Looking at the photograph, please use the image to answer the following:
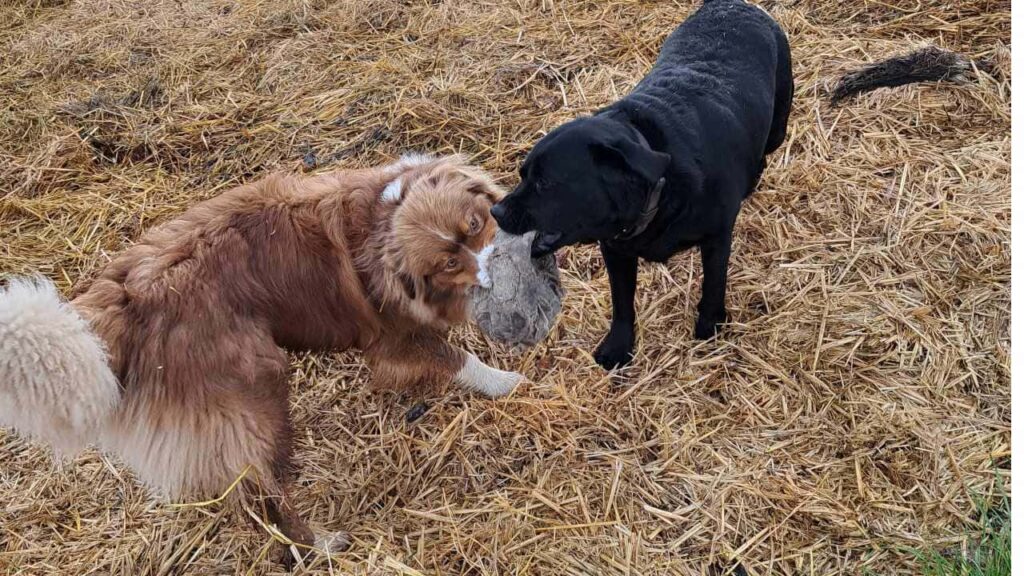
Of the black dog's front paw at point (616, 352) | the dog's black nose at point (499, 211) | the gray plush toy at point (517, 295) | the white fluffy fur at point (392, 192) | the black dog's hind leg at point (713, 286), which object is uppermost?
the white fluffy fur at point (392, 192)

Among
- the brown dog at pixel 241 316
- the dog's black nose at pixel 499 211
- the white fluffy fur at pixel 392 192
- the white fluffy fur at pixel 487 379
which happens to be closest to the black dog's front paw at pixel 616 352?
the white fluffy fur at pixel 487 379

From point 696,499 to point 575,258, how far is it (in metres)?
1.69

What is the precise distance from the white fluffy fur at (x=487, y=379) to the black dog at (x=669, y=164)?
49cm

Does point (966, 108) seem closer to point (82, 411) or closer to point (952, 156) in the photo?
point (952, 156)

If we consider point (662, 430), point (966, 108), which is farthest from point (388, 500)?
point (966, 108)

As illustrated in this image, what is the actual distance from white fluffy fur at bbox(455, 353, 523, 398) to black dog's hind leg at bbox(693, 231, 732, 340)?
3.36 ft

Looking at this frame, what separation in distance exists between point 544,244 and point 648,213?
0.45m

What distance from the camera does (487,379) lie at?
371 centimetres

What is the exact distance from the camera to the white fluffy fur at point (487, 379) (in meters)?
3.67

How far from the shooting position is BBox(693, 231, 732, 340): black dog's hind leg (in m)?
3.30

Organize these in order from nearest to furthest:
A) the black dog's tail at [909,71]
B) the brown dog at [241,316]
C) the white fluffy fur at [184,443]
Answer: the brown dog at [241,316] → the white fluffy fur at [184,443] → the black dog's tail at [909,71]

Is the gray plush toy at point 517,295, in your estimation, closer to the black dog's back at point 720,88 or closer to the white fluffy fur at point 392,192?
the white fluffy fur at point 392,192

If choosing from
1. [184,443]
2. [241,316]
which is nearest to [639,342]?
[241,316]

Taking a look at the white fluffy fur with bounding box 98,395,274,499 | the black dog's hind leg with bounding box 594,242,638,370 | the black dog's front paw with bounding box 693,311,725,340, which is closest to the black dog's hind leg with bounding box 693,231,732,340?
the black dog's front paw with bounding box 693,311,725,340
